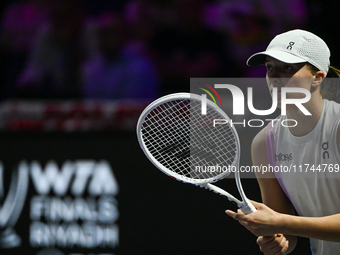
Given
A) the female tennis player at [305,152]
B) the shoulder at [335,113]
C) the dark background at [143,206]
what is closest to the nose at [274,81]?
the female tennis player at [305,152]

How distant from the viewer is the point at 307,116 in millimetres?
1903

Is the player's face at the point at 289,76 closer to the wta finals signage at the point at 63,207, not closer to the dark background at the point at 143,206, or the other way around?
the dark background at the point at 143,206

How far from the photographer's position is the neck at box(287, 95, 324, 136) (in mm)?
1893

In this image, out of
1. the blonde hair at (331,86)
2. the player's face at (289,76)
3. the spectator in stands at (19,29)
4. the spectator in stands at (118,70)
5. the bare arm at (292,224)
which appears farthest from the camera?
the spectator in stands at (19,29)

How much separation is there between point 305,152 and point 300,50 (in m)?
0.43

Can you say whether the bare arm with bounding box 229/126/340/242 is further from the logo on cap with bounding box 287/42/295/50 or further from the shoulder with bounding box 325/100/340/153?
the logo on cap with bounding box 287/42/295/50

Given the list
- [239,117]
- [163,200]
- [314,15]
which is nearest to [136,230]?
[163,200]

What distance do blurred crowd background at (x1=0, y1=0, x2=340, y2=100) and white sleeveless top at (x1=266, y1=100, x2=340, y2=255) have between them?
215cm

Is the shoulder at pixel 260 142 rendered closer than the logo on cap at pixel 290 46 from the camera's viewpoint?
No

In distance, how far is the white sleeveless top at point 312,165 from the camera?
1.87m

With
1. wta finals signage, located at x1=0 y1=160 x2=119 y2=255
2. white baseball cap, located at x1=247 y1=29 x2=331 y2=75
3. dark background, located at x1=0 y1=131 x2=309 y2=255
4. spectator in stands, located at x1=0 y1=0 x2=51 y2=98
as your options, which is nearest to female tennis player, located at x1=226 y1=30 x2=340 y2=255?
white baseball cap, located at x1=247 y1=29 x2=331 y2=75

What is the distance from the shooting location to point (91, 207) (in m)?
3.39

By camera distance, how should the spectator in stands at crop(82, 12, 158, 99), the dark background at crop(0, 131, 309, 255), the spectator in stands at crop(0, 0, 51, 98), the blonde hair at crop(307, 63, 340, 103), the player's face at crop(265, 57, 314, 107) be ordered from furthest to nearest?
the spectator in stands at crop(0, 0, 51, 98)
the spectator in stands at crop(82, 12, 158, 99)
the dark background at crop(0, 131, 309, 255)
the blonde hair at crop(307, 63, 340, 103)
the player's face at crop(265, 57, 314, 107)

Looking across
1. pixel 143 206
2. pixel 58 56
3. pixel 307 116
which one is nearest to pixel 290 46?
pixel 307 116
